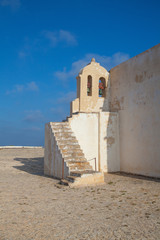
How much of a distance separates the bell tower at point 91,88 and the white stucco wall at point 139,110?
71 cm

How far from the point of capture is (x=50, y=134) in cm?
934

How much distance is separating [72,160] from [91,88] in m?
4.84

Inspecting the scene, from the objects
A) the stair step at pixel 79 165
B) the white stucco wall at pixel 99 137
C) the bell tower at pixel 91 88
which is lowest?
the stair step at pixel 79 165

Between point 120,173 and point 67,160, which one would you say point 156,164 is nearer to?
point 120,173

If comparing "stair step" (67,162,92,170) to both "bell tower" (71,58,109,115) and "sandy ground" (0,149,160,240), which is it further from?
"bell tower" (71,58,109,115)

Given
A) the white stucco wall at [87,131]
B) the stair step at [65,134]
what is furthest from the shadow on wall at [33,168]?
the white stucco wall at [87,131]

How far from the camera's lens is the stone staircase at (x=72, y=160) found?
23.3ft

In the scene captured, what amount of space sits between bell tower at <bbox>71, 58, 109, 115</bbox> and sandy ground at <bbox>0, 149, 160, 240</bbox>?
5161mm

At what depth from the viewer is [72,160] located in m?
8.11

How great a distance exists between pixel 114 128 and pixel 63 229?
7656 mm

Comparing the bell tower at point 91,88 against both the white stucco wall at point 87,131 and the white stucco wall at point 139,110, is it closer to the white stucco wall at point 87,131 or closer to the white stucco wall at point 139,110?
the white stucco wall at point 139,110

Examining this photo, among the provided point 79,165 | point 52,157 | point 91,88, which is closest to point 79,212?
point 79,165

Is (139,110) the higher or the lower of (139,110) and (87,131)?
the higher

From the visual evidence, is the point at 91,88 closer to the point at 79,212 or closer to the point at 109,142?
the point at 109,142
